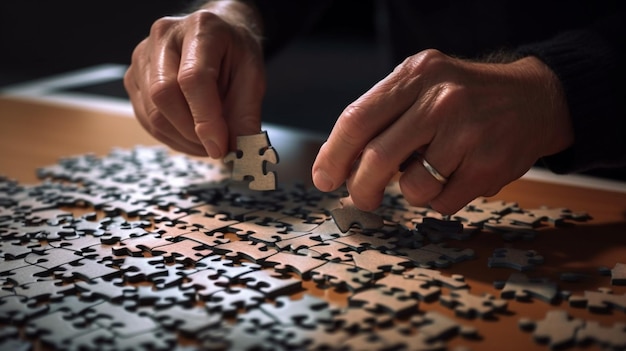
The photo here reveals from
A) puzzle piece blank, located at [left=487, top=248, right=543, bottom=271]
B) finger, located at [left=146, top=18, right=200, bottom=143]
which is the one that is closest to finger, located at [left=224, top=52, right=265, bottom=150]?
finger, located at [left=146, top=18, right=200, bottom=143]

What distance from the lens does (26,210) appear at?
1.86m

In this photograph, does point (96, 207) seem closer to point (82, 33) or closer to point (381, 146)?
point (381, 146)

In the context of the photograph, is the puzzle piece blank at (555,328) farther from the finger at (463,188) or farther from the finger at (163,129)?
the finger at (163,129)

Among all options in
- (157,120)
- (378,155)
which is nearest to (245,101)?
(157,120)

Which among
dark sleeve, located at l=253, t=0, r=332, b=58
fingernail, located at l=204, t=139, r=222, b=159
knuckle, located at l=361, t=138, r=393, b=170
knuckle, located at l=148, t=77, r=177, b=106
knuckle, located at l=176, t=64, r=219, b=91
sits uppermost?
dark sleeve, located at l=253, t=0, r=332, b=58

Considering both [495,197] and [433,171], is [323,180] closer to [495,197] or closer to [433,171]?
[433,171]

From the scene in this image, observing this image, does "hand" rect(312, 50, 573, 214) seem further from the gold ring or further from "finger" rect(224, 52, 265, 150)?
"finger" rect(224, 52, 265, 150)

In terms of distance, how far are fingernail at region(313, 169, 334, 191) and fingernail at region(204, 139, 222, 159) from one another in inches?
14.5

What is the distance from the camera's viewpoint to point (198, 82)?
1912 millimetres

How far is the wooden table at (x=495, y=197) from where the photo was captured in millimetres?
1327

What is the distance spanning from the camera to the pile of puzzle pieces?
1227 millimetres

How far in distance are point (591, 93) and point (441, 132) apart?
0.42 m

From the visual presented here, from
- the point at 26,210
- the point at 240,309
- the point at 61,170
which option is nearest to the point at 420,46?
the point at 61,170

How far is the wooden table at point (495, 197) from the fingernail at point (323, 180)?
1.12 feet
